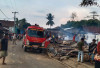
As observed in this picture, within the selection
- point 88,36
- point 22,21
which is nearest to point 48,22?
point 22,21

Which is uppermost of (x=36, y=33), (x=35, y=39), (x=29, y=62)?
(x=36, y=33)

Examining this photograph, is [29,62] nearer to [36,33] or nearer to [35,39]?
[35,39]

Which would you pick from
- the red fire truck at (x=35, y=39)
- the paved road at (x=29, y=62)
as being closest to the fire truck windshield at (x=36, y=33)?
the red fire truck at (x=35, y=39)

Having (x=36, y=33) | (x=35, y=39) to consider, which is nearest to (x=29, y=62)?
(x=35, y=39)

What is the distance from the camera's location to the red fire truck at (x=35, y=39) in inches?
590

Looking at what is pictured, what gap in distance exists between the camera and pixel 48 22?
85.1 m

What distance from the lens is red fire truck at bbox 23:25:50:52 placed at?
1498 centimetres

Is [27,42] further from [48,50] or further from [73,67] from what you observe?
[73,67]

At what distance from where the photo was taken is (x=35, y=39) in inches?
599

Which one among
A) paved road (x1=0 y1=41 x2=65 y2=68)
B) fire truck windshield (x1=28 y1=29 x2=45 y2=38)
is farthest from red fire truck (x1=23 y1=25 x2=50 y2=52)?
paved road (x1=0 y1=41 x2=65 y2=68)

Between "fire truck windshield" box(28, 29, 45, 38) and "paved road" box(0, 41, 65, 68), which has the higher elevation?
"fire truck windshield" box(28, 29, 45, 38)

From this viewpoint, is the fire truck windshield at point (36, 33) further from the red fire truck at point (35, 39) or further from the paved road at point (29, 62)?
the paved road at point (29, 62)

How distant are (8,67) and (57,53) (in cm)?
626

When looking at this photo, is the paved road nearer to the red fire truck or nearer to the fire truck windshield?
the red fire truck
